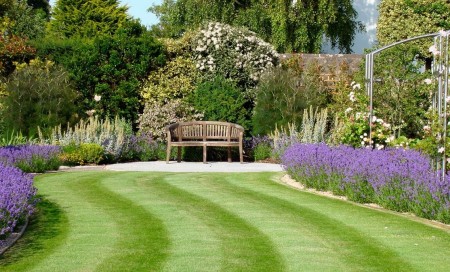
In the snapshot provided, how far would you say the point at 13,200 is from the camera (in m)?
8.51

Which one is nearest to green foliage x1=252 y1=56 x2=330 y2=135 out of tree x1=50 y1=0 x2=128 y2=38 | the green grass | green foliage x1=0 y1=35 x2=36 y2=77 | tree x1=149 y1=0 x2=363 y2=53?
green foliage x1=0 y1=35 x2=36 y2=77

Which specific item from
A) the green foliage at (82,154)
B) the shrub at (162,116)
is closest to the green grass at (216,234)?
the green foliage at (82,154)

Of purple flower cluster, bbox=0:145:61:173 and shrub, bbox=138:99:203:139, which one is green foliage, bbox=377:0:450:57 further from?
purple flower cluster, bbox=0:145:61:173

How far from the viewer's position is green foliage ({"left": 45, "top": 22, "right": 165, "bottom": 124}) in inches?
793

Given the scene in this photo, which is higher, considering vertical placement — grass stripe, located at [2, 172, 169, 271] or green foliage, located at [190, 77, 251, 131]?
green foliage, located at [190, 77, 251, 131]

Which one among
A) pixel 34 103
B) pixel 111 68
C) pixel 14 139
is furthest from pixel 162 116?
pixel 14 139

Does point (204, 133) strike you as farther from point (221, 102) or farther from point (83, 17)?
point (83, 17)

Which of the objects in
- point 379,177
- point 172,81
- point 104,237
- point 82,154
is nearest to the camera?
point 104,237

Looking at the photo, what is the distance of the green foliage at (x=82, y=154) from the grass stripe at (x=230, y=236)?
17.5 feet

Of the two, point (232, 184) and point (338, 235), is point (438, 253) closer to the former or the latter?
point (338, 235)

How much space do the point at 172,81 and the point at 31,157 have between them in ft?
20.8

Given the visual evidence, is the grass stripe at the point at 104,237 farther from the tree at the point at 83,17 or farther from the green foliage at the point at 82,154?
the tree at the point at 83,17

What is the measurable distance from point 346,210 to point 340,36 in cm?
2250

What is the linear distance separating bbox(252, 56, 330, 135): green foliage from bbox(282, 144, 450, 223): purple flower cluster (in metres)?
5.44
